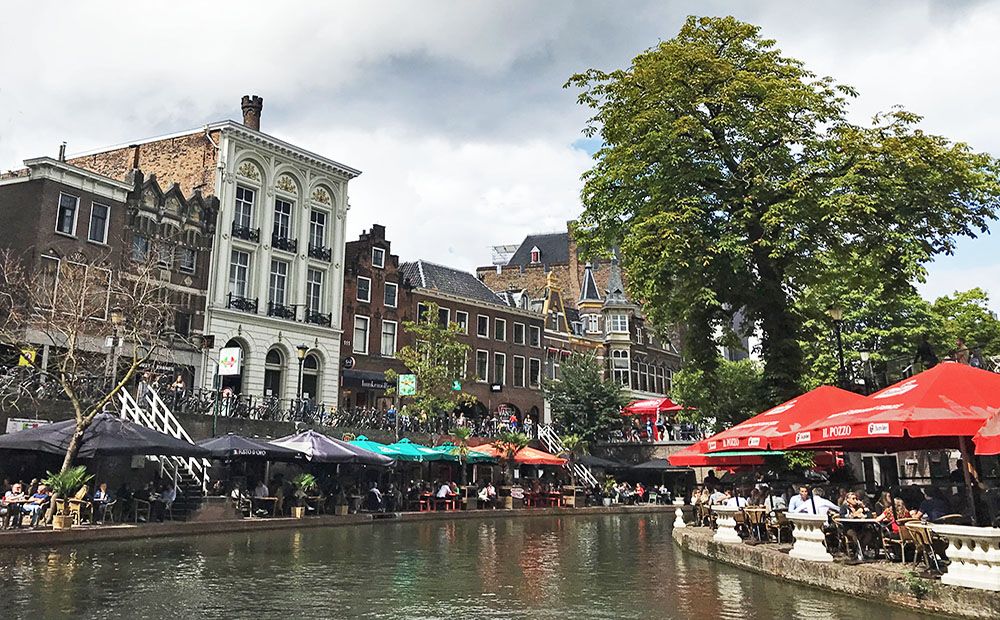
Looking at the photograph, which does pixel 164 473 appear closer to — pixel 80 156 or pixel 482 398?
pixel 80 156

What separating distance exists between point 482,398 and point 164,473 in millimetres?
30318

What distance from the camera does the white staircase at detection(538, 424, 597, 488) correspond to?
4583 cm

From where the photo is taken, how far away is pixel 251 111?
44.3 m

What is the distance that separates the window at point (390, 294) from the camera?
49312 millimetres

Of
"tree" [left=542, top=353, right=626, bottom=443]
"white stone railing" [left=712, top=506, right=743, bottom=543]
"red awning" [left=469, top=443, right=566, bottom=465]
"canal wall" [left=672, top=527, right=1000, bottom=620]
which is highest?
"tree" [left=542, top=353, right=626, bottom=443]

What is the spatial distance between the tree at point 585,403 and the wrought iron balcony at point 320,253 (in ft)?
60.8

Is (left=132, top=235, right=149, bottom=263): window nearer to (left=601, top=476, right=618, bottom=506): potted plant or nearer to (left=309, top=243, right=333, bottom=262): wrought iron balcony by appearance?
(left=309, top=243, right=333, bottom=262): wrought iron balcony

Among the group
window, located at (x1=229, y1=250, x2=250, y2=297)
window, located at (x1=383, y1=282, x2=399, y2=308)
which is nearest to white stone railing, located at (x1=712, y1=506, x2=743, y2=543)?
window, located at (x1=229, y1=250, x2=250, y2=297)

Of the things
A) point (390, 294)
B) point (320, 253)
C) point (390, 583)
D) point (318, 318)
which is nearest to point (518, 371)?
point (390, 294)

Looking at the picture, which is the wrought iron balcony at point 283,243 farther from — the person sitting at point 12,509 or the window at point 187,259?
the person sitting at point 12,509

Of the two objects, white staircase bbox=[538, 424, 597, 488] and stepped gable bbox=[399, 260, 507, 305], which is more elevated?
stepped gable bbox=[399, 260, 507, 305]

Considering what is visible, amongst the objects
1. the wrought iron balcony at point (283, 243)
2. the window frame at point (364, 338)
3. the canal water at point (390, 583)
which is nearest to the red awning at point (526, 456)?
the window frame at point (364, 338)

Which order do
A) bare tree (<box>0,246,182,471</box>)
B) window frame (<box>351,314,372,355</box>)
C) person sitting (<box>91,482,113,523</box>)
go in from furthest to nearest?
1. window frame (<box>351,314,372,355</box>)
2. bare tree (<box>0,246,182,471</box>)
3. person sitting (<box>91,482,113,523</box>)

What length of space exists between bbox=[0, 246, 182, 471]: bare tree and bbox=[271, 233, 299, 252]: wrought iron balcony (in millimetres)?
7367
